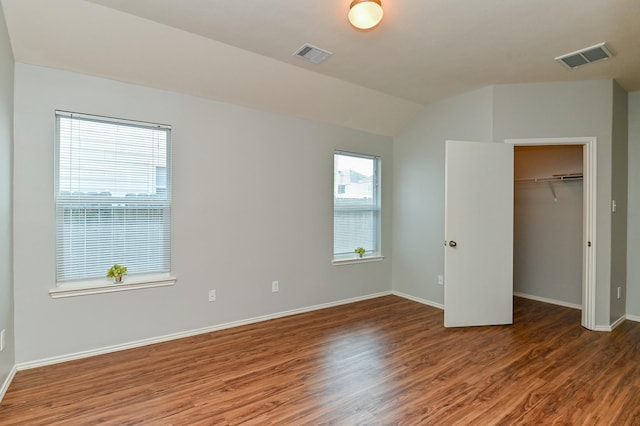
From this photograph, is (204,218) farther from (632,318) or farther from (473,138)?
(632,318)

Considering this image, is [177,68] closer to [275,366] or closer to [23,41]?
[23,41]

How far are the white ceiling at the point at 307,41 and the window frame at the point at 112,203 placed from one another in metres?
0.39

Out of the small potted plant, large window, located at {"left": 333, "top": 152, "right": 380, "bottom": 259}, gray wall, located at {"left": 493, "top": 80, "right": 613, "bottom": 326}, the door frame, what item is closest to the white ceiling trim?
large window, located at {"left": 333, "top": 152, "right": 380, "bottom": 259}

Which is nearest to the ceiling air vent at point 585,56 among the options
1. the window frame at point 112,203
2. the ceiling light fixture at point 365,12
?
the ceiling light fixture at point 365,12

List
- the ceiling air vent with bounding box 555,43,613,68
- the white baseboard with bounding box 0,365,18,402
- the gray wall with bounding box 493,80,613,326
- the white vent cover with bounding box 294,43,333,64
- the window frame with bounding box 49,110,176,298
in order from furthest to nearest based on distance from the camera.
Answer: the gray wall with bounding box 493,80,613,326
the white vent cover with bounding box 294,43,333,64
the ceiling air vent with bounding box 555,43,613,68
the window frame with bounding box 49,110,176,298
the white baseboard with bounding box 0,365,18,402

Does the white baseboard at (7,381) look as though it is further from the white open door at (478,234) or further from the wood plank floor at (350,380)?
the white open door at (478,234)

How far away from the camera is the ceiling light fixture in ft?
6.89

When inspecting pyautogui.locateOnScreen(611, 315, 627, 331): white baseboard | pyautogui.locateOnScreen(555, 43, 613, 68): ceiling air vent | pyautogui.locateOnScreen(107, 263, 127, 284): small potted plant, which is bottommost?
pyautogui.locateOnScreen(611, 315, 627, 331): white baseboard

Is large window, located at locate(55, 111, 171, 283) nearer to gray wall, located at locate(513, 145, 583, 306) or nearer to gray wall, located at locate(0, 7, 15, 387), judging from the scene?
gray wall, located at locate(0, 7, 15, 387)

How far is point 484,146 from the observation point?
3730mm

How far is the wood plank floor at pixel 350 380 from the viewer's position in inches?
82.3

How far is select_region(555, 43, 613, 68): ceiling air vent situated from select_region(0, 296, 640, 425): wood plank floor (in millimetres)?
2703

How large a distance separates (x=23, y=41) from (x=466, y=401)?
4126mm

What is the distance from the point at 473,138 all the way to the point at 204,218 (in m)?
3.28
